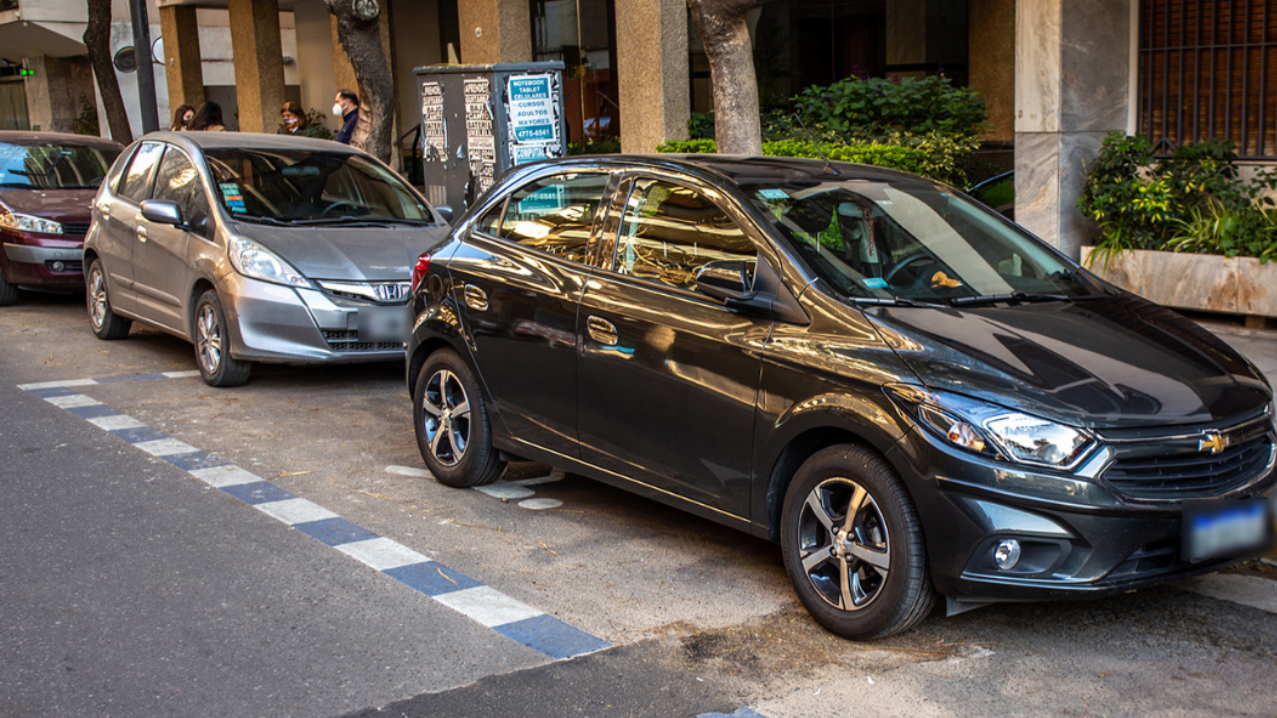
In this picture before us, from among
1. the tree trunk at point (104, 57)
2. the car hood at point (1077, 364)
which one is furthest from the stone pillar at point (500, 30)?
the car hood at point (1077, 364)

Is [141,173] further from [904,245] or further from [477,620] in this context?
[904,245]

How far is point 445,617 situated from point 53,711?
1.34m

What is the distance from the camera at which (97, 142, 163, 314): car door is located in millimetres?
10023

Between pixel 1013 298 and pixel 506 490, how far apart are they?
2.75m

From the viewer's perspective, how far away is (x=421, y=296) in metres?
6.45

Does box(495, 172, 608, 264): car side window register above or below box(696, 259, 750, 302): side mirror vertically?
above

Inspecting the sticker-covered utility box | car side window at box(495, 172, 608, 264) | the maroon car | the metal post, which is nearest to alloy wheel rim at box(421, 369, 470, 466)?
car side window at box(495, 172, 608, 264)

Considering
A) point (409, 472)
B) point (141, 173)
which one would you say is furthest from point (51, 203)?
point (409, 472)

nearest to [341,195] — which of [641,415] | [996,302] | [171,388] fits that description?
[171,388]

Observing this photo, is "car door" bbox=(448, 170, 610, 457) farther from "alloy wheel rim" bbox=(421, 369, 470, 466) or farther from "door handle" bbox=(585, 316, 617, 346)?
"alloy wheel rim" bbox=(421, 369, 470, 466)

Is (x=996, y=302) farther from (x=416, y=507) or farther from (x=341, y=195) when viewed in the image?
(x=341, y=195)

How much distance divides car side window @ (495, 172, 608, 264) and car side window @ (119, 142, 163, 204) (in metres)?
5.06

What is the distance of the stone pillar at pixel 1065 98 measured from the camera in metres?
10.7

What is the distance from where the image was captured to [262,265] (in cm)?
859
